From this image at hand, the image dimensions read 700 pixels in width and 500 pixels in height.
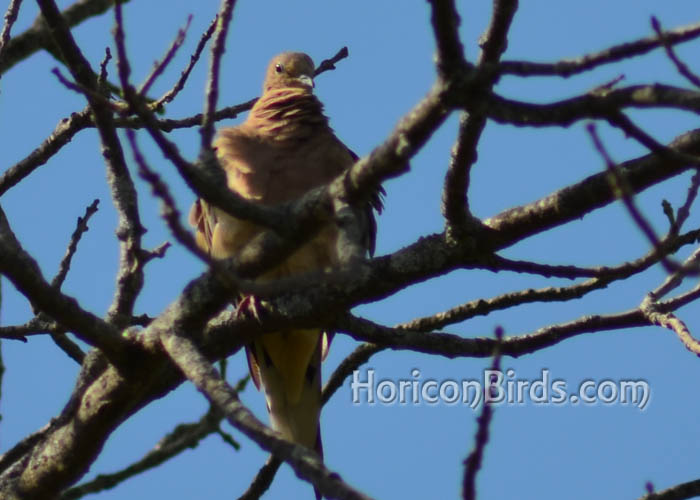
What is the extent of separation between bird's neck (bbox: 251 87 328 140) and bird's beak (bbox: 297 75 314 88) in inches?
3.8

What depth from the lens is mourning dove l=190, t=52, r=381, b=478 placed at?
500 centimetres

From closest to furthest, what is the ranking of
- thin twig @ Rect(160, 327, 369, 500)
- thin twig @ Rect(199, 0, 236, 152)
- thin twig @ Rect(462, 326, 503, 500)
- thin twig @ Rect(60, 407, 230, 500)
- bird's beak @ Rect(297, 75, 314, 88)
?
thin twig @ Rect(462, 326, 503, 500) → thin twig @ Rect(160, 327, 369, 500) → thin twig @ Rect(199, 0, 236, 152) → thin twig @ Rect(60, 407, 230, 500) → bird's beak @ Rect(297, 75, 314, 88)

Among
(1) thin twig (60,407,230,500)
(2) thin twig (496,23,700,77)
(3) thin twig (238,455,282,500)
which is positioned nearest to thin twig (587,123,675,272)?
(2) thin twig (496,23,700,77)

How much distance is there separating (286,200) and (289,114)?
65cm

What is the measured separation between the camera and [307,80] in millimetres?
5750

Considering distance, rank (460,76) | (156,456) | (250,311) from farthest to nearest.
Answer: (156,456) < (250,311) < (460,76)

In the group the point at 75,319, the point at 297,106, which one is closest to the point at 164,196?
the point at 75,319

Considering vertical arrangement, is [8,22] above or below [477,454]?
above

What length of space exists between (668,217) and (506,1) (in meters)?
1.10

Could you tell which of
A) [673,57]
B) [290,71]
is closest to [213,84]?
[673,57]

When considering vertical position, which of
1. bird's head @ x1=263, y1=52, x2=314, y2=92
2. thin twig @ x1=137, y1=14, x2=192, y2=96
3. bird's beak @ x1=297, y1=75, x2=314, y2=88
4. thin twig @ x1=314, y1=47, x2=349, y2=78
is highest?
bird's head @ x1=263, y1=52, x2=314, y2=92

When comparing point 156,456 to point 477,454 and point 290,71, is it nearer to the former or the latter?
point 477,454

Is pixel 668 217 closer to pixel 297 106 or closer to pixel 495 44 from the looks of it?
pixel 495 44

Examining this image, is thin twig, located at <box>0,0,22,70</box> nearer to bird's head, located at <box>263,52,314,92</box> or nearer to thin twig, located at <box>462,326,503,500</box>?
bird's head, located at <box>263,52,314,92</box>
